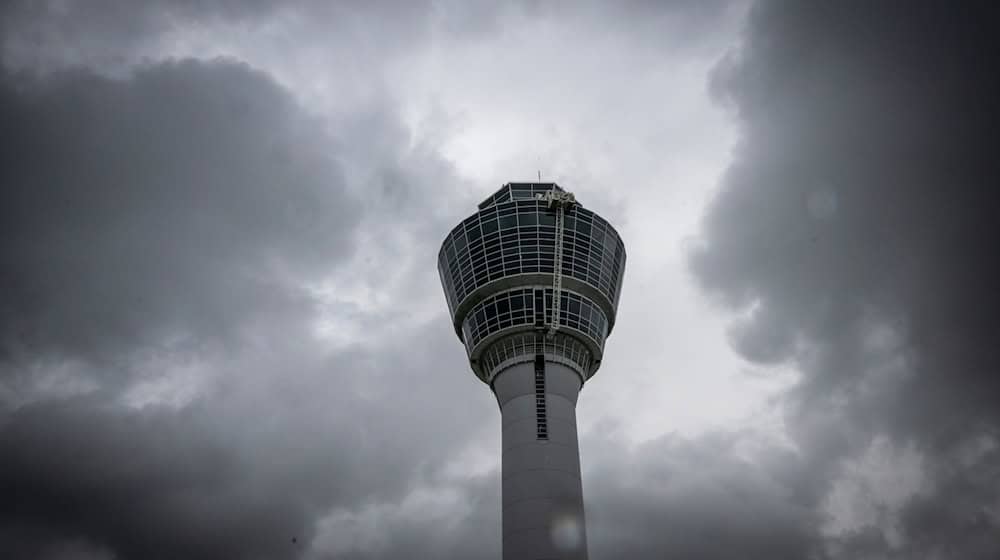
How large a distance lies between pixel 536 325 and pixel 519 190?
2042 cm

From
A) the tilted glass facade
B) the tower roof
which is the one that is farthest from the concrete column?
the tower roof

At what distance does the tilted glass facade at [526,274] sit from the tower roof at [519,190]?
0.20 meters

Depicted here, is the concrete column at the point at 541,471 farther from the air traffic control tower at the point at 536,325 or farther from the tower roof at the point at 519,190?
the tower roof at the point at 519,190

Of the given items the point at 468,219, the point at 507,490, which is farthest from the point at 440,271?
the point at 507,490

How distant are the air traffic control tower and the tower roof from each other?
0.17 meters

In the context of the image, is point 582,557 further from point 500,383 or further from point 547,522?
point 500,383

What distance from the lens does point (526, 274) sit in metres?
79.9

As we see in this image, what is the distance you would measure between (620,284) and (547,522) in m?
33.4

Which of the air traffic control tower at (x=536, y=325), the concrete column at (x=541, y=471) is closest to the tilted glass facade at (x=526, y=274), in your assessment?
the air traffic control tower at (x=536, y=325)

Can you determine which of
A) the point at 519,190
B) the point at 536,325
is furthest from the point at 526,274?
the point at 519,190

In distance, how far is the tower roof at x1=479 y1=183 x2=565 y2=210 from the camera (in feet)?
292

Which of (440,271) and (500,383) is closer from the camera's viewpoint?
(500,383)

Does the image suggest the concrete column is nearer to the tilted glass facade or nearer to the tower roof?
the tilted glass facade

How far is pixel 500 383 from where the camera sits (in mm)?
77875
